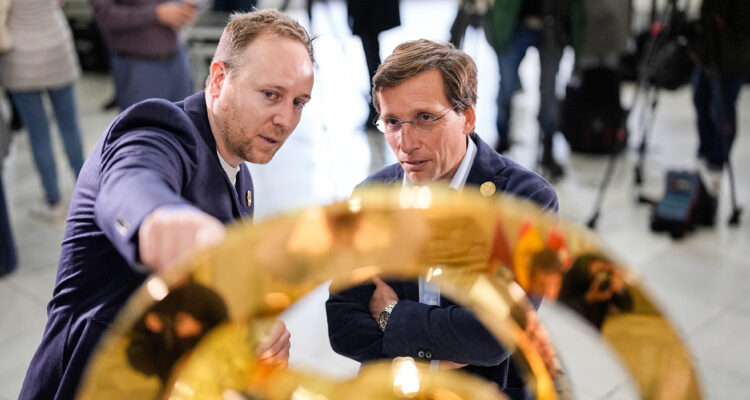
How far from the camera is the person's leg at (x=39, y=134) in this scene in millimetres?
3352

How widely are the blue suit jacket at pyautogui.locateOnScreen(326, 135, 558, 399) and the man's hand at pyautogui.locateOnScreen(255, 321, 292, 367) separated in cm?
59

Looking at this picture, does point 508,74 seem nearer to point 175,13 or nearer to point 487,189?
point 175,13

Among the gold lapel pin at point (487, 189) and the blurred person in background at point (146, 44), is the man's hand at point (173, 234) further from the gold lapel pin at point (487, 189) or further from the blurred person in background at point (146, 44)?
the blurred person in background at point (146, 44)

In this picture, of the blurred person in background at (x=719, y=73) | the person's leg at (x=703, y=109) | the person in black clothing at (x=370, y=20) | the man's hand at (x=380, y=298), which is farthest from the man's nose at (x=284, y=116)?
the person's leg at (x=703, y=109)

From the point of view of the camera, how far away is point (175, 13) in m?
3.12

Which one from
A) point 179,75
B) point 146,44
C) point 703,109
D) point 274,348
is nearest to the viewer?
point 274,348

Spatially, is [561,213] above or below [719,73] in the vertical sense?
below

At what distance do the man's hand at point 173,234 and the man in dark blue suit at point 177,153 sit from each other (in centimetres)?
22

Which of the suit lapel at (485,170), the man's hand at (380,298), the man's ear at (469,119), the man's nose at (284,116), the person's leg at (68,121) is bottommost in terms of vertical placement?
the person's leg at (68,121)

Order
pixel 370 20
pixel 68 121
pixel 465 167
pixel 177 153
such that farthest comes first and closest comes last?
pixel 68 121, pixel 370 20, pixel 465 167, pixel 177 153

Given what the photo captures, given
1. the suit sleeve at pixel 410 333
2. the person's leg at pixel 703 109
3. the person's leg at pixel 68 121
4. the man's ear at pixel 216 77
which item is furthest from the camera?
the person's leg at pixel 703 109

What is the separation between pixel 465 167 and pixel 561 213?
2.35 meters

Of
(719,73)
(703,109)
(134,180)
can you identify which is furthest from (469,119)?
(703,109)

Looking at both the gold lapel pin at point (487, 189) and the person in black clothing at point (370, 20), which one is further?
the person in black clothing at point (370, 20)
